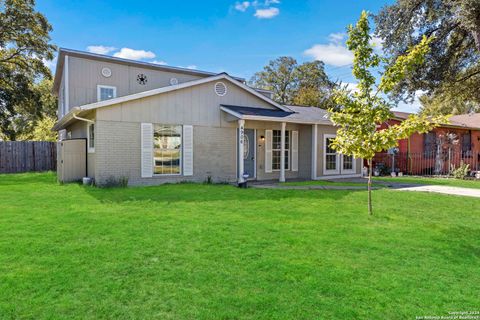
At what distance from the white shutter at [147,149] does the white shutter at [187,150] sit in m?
1.13

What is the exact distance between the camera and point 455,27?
1116 centimetres

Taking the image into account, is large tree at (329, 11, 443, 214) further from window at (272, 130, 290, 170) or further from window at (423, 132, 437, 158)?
window at (423, 132, 437, 158)

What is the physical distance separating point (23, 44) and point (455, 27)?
22.3m

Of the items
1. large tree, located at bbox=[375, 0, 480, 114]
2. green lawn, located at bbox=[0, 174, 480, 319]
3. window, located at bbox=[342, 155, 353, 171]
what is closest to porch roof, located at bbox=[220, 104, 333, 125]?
window, located at bbox=[342, 155, 353, 171]

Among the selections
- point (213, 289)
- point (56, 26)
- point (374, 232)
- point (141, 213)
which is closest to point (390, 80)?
point (374, 232)

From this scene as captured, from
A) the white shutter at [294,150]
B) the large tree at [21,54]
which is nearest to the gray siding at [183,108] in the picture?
the white shutter at [294,150]

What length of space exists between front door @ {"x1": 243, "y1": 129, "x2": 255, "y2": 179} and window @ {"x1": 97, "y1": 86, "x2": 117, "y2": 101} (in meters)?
6.88

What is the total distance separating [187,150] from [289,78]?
91.0 feet

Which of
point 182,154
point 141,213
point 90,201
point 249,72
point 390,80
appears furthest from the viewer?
point 249,72

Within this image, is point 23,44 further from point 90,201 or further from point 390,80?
point 390,80

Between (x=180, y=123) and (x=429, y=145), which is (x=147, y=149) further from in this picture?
(x=429, y=145)

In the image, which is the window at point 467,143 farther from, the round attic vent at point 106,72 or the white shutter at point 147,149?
the round attic vent at point 106,72

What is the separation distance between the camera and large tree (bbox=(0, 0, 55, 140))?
60.3 feet

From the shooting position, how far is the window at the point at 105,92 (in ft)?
47.8
